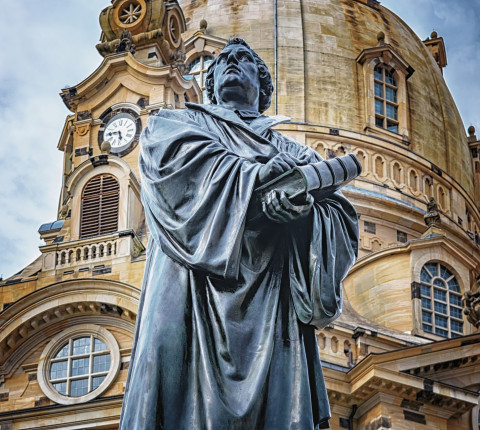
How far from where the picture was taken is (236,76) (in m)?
5.38

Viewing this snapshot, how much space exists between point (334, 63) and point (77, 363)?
19.9 meters

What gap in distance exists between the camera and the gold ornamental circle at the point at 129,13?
37.0 m

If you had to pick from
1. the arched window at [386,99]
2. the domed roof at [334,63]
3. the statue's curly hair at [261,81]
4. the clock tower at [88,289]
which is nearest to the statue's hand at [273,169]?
the statue's curly hair at [261,81]

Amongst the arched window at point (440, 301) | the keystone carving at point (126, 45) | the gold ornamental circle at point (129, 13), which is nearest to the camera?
the arched window at point (440, 301)

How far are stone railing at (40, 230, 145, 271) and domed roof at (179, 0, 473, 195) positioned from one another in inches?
543

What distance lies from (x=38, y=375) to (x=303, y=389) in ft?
77.2

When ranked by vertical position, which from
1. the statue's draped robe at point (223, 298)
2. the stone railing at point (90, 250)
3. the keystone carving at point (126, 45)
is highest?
the keystone carving at point (126, 45)

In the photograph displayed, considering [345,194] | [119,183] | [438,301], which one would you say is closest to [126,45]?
[119,183]

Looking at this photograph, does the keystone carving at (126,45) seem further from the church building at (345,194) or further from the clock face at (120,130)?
the clock face at (120,130)

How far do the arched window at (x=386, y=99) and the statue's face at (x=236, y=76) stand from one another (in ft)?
128

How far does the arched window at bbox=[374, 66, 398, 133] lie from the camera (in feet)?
147

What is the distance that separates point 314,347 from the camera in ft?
15.9

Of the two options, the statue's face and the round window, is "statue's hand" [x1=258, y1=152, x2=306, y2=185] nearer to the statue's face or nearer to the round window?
the statue's face

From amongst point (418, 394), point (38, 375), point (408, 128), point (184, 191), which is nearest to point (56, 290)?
point (38, 375)
